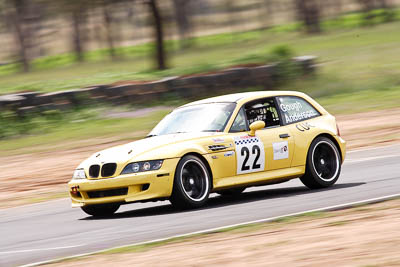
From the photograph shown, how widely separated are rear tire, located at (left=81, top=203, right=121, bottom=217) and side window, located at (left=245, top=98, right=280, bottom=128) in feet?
6.93

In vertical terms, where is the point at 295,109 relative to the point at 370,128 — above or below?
above

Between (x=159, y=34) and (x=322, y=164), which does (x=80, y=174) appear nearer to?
(x=322, y=164)

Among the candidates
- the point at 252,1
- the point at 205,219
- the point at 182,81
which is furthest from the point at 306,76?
the point at 252,1

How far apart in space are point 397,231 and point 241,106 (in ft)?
13.1

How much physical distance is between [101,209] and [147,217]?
966mm

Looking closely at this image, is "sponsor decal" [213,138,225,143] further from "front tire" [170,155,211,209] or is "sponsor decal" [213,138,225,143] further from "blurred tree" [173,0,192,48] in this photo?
"blurred tree" [173,0,192,48]

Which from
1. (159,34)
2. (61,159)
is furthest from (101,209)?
(159,34)

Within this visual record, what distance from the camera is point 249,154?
10469 mm

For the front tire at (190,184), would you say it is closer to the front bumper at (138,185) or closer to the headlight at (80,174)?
the front bumper at (138,185)

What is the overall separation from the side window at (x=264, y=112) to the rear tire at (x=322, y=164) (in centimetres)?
64

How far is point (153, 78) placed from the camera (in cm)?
2766

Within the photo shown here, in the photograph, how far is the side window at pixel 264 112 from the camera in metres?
11.0

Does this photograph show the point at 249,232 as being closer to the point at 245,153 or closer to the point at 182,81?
the point at 245,153

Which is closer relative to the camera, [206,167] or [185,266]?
[185,266]
